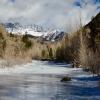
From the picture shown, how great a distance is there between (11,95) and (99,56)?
17299 mm

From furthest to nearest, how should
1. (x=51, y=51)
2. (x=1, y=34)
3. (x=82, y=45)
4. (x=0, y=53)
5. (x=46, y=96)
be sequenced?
1. (x=51, y=51)
2. (x=1, y=34)
3. (x=0, y=53)
4. (x=82, y=45)
5. (x=46, y=96)

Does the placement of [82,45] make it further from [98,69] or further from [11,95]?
[11,95]

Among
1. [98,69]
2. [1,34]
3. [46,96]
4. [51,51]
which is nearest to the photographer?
[46,96]

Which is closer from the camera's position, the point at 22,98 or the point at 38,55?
the point at 22,98

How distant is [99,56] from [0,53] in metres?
30.7

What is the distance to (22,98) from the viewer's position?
669 inches

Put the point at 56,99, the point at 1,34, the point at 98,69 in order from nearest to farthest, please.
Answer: the point at 56,99
the point at 98,69
the point at 1,34

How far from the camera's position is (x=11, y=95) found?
1833cm

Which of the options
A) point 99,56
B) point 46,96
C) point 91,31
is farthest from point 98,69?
point 91,31

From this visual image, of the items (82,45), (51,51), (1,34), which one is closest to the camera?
(82,45)

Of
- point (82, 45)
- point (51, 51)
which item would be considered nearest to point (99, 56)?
point (82, 45)

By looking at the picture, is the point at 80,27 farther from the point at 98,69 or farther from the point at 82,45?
the point at 98,69

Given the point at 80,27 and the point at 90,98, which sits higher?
the point at 80,27

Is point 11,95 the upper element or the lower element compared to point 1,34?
lower
